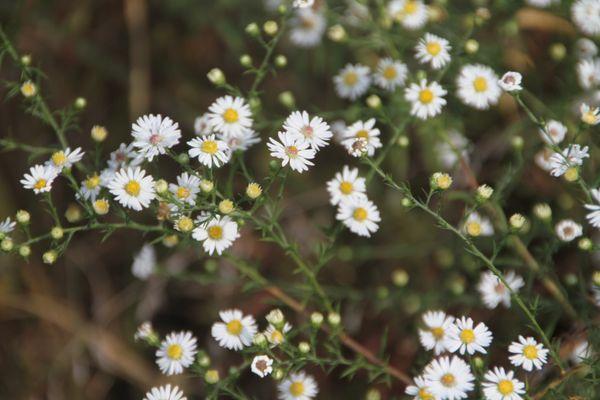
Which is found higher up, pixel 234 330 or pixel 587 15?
pixel 587 15

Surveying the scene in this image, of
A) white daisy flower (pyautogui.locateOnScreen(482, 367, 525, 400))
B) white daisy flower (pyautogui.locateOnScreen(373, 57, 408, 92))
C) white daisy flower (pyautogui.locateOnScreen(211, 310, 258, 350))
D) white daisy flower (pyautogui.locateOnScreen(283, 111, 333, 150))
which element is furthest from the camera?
white daisy flower (pyautogui.locateOnScreen(373, 57, 408, 92))

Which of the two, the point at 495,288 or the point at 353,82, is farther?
the point at 353,82

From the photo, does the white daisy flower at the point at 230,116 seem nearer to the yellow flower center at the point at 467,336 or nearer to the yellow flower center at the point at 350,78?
the yellow flower center at the point at 350,78

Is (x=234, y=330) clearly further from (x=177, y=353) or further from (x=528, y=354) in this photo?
(x=528, y=354)

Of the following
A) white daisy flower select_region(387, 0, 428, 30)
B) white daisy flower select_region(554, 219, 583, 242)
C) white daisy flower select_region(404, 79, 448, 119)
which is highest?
white daisy flower select_region(387, 0, 428, 30)

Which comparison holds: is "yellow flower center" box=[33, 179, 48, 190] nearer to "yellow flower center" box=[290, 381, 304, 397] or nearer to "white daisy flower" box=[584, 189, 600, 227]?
"yellow flower center" box=[290, 381, 304, 397]

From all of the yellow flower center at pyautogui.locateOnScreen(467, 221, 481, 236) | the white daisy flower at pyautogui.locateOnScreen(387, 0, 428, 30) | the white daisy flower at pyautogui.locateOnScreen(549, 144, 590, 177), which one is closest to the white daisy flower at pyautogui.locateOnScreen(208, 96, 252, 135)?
the yellow flower center at pyautogui.locateOnScreen(467, 221, 481, 236)

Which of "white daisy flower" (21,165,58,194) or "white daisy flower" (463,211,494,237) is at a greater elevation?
"white daisy flower" (21,165,58,194)

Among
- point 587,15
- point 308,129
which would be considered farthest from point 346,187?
point 587,15
